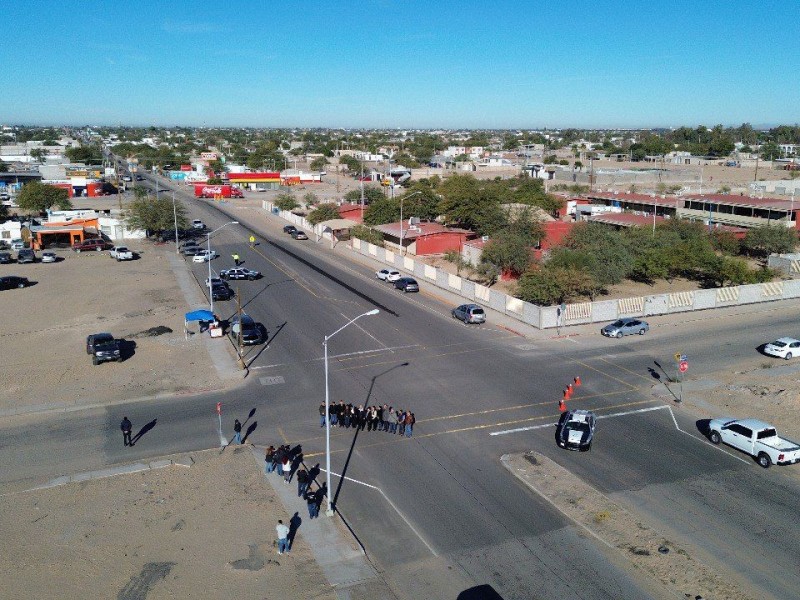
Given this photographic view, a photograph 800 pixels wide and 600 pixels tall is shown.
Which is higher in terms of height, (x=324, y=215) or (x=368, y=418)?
(x=324, y=215)

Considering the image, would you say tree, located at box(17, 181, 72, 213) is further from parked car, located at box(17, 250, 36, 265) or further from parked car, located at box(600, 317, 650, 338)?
parked car, located at box(600, 317, 650, 338)

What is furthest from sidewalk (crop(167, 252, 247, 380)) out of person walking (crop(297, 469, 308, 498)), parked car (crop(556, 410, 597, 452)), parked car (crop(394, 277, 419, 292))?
parked car (crop(556, 410, 597, 452))

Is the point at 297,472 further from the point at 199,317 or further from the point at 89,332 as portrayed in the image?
the point at 89,332

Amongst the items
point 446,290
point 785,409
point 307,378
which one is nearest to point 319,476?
point 307,378

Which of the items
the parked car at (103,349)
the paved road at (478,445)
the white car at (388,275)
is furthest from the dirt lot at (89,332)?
the white car at (388,275)

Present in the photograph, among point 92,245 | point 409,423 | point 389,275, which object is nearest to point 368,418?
point 409,423

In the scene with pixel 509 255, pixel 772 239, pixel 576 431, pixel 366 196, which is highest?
pixel 366 196

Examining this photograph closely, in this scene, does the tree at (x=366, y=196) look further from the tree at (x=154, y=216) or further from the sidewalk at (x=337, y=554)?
the sidewalk at (x=337, y=554)

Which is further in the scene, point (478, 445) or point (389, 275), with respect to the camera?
point (389, 275)
